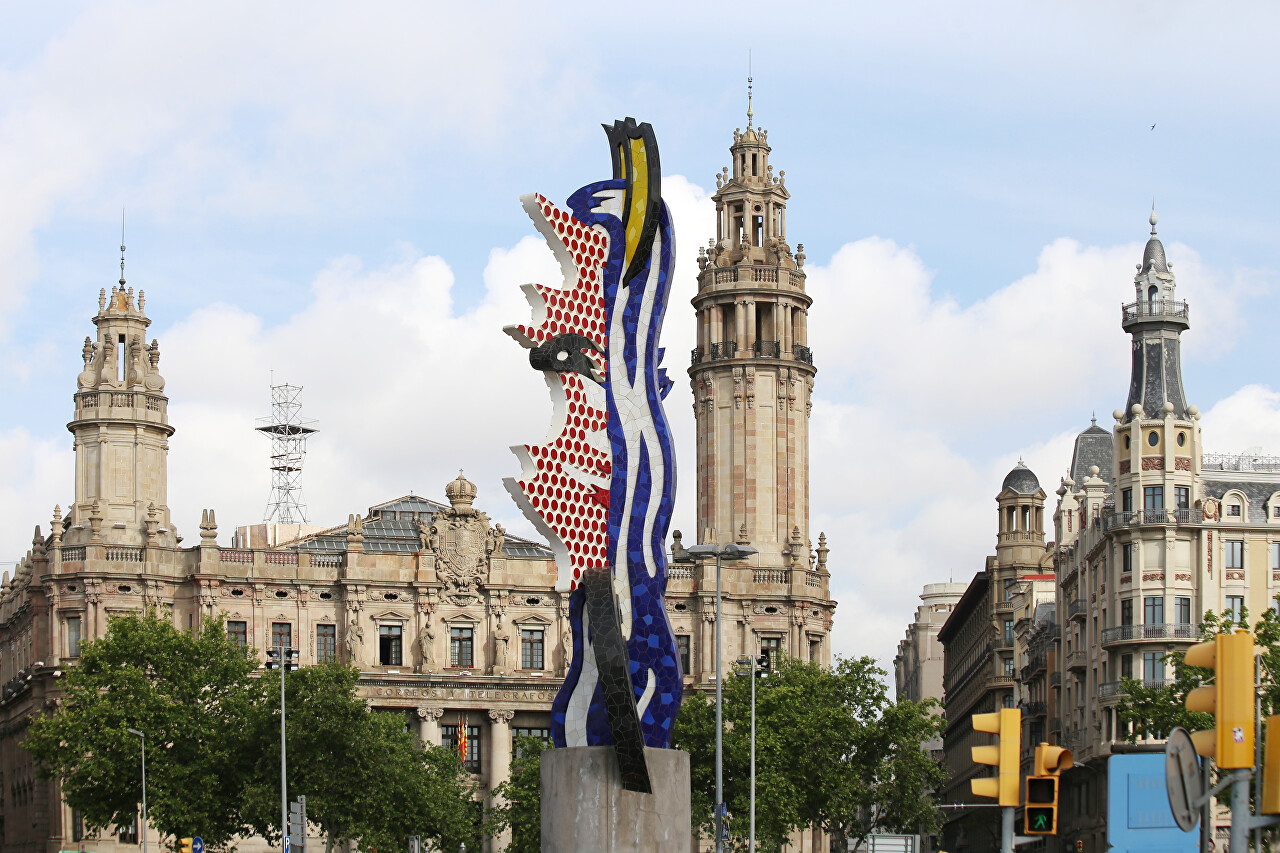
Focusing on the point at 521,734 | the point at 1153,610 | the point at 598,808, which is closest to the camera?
the point at 598,808

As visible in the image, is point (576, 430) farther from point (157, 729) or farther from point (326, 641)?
point (326, 641)

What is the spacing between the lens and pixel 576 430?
151 feet

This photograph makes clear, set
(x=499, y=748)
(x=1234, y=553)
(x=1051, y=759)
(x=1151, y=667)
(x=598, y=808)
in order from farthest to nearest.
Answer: (x=499, y=748), (x=1151, y=667), (x=1234, y=553), (x=598, y=808), (x=1051, y=759)

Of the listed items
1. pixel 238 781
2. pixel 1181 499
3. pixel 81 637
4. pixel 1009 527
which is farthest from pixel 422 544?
pixel 1009 527

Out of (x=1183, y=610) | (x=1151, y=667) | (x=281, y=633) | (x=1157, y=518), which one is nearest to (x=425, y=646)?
(x=281, y=633)

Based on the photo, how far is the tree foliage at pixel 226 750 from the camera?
8588 cm

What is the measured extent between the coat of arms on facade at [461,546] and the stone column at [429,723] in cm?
612

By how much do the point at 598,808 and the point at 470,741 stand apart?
66384mm

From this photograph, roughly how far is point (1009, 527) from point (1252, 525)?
53456 millimetres

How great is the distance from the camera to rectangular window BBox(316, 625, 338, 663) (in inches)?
4301

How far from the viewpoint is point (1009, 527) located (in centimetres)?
14562

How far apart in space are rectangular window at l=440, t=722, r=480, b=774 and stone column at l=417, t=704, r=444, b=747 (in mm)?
866

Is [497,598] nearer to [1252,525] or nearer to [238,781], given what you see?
[238,781]

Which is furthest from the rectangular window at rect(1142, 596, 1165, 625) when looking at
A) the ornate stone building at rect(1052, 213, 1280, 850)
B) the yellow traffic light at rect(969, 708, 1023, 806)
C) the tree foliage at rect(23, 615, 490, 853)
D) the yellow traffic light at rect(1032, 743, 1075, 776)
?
the yellow traffic light at rect(969, 708, 1023, 806)
